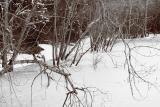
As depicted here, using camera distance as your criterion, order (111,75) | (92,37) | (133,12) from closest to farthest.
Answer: (111,75)
(92,37)
(133,12)

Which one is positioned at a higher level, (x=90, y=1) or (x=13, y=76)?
(x=90, y=1)

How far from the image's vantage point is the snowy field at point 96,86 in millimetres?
9562

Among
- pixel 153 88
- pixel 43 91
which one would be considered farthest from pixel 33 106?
pixel 153 88

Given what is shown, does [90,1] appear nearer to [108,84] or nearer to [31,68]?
[31,68]

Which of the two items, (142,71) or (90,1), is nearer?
(142,71)

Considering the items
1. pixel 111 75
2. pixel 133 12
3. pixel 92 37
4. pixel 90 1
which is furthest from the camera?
pixel 133 12

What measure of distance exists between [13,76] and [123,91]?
3.67m

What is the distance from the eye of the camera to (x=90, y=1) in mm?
14070

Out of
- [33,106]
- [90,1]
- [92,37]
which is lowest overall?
[33,106]

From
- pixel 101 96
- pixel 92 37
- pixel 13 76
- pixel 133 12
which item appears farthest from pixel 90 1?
pixel 133 12

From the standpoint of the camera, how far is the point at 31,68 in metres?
13.1

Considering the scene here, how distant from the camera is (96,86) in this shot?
1069cm

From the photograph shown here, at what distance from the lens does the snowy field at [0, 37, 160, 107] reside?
9.56m

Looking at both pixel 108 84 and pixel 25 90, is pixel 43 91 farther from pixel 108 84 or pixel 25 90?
pixel 108 84
